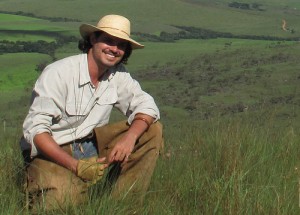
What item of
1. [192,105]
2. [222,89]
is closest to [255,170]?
[192,105]

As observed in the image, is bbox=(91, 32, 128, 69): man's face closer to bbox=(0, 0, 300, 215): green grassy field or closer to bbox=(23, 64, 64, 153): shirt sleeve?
bbox=(23, 64, 64, 153): shirt sleeve

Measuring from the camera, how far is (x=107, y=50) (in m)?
4.30

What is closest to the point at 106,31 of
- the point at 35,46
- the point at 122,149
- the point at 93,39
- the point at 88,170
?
the point at 93,39

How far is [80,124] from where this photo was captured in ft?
14.3

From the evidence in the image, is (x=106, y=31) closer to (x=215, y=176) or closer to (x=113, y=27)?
(x=113, y=27)

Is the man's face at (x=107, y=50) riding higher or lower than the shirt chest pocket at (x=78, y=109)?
higher

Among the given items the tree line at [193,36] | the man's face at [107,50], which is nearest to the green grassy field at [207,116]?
the man's face at [107,50]

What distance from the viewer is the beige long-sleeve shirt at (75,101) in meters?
4.04

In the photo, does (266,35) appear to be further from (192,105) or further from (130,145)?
(130,145)

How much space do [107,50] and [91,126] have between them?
44 cm

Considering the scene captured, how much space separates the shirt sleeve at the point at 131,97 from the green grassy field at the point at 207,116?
37cm

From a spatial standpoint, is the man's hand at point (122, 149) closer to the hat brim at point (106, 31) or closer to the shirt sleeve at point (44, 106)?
the shirt sleeve at point (44, 106)

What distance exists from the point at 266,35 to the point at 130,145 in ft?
177

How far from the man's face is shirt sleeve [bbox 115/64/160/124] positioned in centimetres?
19
